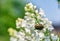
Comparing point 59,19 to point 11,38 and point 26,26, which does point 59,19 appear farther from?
point 11,38

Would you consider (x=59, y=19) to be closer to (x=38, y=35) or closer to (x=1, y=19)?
(x=38, y=35)

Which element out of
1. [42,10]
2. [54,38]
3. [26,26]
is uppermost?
[42,10]

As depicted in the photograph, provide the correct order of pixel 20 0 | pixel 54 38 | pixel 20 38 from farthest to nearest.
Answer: pixel 54 38
pixel 20 38
pixel 20 0

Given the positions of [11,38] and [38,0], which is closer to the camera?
[11,38]

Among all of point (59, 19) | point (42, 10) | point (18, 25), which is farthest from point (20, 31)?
point (59, 19)

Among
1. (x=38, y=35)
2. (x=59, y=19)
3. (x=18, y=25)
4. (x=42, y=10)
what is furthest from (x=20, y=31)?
(x=59, y=19)

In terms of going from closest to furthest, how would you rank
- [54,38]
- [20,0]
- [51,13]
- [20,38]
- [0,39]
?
[20,0] → [0,39] → [20,38] → [54,38] → [51,13]

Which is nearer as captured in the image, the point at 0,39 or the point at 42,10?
the point at 0,39

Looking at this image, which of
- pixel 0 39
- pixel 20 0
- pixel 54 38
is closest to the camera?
pixel 20 0

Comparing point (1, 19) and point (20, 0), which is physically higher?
point (20, 0)
